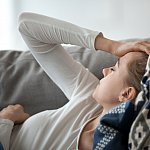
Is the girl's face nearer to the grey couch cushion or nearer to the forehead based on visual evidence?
the forehead

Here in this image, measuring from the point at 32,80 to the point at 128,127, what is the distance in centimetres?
62

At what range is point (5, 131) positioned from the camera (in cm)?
120

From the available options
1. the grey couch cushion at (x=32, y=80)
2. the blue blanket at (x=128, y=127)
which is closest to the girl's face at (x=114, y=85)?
the blue blanket at (x=128, y=127)

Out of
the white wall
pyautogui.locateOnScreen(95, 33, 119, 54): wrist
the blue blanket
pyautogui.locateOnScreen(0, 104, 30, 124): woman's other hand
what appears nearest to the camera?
the blue blanket

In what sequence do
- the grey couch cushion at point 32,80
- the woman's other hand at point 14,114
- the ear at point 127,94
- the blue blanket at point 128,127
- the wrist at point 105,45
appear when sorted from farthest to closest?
the grey couch cushion at point 32,80 → the woman's other hand at point 14,114 → the wrist at point 105,45 → the ear at point 127,94 → the blue blanket at point 128,127

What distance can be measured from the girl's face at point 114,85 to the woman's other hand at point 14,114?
1.01 ft

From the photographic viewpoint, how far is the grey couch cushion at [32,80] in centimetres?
139

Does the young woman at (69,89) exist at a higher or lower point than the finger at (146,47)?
lower

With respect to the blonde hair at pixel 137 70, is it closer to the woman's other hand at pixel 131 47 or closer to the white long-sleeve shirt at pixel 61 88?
the woman's other hand at pixel 131 47

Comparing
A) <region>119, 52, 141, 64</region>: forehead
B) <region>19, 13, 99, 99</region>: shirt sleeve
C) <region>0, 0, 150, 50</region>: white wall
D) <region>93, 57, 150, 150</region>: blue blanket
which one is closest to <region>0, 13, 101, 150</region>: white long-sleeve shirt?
<region>19, 13, 99, 99</region>: shirt sleeve

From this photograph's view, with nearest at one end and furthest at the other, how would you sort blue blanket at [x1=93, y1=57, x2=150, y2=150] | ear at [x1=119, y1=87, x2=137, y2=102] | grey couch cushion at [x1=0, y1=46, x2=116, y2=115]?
blue blanket at [x1=93, y1=57, x2=150, y2=150], ear at [x1=119, y1=87, x2=137, y2=102], grey couch cushion at [x1=0, y1=46, x2=116, y2=115]

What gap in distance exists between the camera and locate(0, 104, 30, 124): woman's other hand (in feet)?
4.18

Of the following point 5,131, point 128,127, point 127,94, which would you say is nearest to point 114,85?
point 127,94

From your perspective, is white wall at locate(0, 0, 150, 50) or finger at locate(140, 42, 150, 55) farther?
white wall at locate(0, 0, 150, 50)
